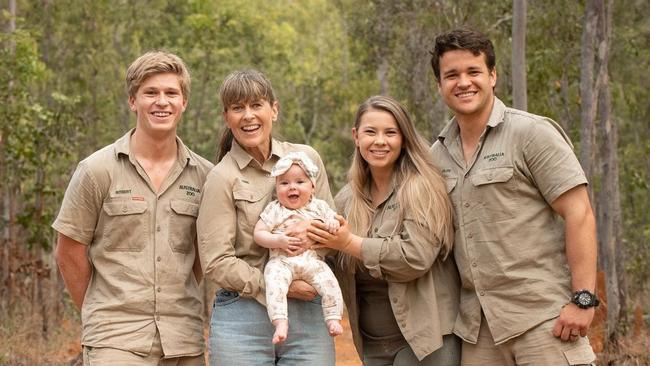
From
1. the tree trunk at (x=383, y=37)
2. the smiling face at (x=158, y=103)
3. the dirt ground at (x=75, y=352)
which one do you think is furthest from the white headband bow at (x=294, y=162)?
the tree trunk at (x=383, y=37)

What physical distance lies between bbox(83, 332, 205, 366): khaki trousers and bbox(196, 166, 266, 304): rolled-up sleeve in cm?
49

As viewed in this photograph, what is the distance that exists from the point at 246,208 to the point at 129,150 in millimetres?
700

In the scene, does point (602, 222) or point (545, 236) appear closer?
point (545, 236)

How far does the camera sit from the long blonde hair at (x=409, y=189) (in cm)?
492

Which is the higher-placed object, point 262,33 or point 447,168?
→ point 262,33

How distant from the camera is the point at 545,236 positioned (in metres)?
4.82

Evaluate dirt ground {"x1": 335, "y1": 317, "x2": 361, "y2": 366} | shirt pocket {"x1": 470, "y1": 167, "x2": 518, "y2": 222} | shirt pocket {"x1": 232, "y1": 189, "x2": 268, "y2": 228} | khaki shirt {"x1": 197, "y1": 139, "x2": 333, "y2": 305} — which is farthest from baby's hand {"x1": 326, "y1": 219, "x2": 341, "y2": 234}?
dirt ground {"x1": 335, "y1": 317, "x2": 361, "y2": 366}

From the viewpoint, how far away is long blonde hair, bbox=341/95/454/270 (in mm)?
4922

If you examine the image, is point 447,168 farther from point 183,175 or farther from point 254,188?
point 183,175

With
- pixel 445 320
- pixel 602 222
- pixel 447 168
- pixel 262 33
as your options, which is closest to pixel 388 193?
pixel 447 168

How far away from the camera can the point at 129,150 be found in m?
5.00

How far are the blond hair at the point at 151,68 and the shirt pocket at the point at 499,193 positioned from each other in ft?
5.43

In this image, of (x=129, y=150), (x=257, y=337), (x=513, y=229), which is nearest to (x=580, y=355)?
(x=513, y=229)

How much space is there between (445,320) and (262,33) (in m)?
18.9
